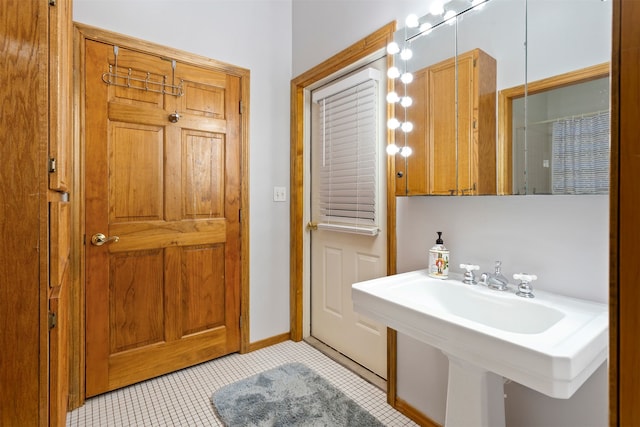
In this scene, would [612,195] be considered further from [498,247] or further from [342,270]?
[342,270]

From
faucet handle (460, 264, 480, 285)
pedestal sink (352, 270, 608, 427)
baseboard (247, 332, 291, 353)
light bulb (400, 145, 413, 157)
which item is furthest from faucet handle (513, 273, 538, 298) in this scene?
baseboard (247, 332, 291, 353)

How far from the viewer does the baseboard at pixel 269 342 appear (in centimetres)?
242

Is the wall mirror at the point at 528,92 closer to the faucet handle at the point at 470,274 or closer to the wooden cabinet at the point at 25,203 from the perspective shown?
the faucet handle at the point at 470,274

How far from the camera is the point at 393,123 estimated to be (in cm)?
174

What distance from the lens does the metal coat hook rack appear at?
6.10ft

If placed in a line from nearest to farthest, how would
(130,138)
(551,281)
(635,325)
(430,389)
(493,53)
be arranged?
(635,325)
(551,281)
(493,53)
(430,389)
(130,138)

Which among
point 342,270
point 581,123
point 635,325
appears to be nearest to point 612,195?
point 635,325

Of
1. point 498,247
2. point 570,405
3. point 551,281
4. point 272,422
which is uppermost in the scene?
point 498,247

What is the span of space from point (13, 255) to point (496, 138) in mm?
1549

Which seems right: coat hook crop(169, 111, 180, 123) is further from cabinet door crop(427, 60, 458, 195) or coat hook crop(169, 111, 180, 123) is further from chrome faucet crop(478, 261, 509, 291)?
chrome faucet crop(478, 261, 509, 291)

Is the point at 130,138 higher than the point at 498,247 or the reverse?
higher

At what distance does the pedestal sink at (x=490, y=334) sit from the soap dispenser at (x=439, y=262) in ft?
0.15

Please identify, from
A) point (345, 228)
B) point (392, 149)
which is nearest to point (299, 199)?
point (345, 228)

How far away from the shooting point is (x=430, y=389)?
1604 millimetres
